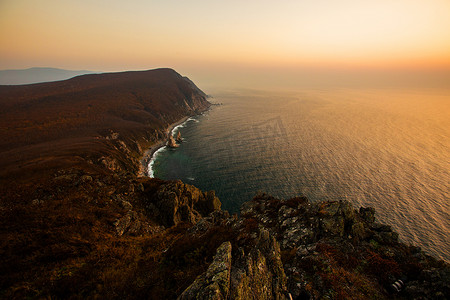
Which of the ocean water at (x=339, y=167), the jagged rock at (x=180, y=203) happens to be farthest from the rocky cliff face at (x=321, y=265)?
the ocean water at (x=339, y=167)

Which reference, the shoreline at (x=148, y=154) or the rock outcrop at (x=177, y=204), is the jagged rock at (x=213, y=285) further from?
the shoreline at (x=148, y=154)

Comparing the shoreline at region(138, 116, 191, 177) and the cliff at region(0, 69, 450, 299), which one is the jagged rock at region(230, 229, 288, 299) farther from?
the shoreline at region(138, 116, 191, 177)

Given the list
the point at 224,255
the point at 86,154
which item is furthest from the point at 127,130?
the point at 224,255

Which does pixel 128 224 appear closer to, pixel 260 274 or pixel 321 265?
pixel 260 274

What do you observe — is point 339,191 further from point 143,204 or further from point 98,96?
point 98,96

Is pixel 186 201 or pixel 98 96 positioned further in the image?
pixel 98 96

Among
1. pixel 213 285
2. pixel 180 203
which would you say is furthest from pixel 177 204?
pixel 213 285

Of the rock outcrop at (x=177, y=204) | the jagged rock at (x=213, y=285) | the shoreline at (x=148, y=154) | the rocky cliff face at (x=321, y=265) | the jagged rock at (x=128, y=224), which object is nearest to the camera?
the jagged rock at (x=213, y=285)
